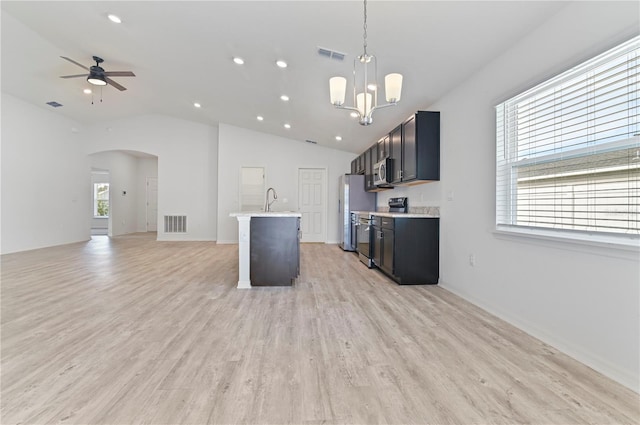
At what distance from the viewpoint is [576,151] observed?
75.7 inches

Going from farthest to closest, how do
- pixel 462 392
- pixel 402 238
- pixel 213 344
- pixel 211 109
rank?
1. pixel 211 109
2. pixel 402 238
3. pixel 213 344
4. pixel 462 392

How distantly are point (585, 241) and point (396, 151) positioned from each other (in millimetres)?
2733

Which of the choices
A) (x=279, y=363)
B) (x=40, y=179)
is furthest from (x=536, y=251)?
(x=40, y=179)

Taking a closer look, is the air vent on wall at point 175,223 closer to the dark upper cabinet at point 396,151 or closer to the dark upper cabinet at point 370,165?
the dark upper cabinet at point 370,165

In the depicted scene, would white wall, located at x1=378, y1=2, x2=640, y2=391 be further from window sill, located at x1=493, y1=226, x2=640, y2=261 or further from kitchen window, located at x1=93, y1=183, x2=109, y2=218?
kitchen window, located at x1=93, y1=183, x2=109, y2=218

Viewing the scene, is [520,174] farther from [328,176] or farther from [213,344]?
[328,176]

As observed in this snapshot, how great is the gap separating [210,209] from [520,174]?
304 inches

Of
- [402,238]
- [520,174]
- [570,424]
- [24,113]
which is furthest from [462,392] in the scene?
[24,113]

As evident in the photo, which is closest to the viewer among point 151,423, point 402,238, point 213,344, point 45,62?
point 151,423

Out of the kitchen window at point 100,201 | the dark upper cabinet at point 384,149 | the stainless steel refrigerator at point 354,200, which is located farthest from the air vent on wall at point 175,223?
the dark upper cabinet at point 384,149

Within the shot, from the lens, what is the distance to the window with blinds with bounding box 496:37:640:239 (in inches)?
64.4

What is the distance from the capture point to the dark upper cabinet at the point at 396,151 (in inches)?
161

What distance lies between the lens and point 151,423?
4.13 ft

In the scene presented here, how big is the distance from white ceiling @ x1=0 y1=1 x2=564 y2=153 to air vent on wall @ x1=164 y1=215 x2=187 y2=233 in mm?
3220
